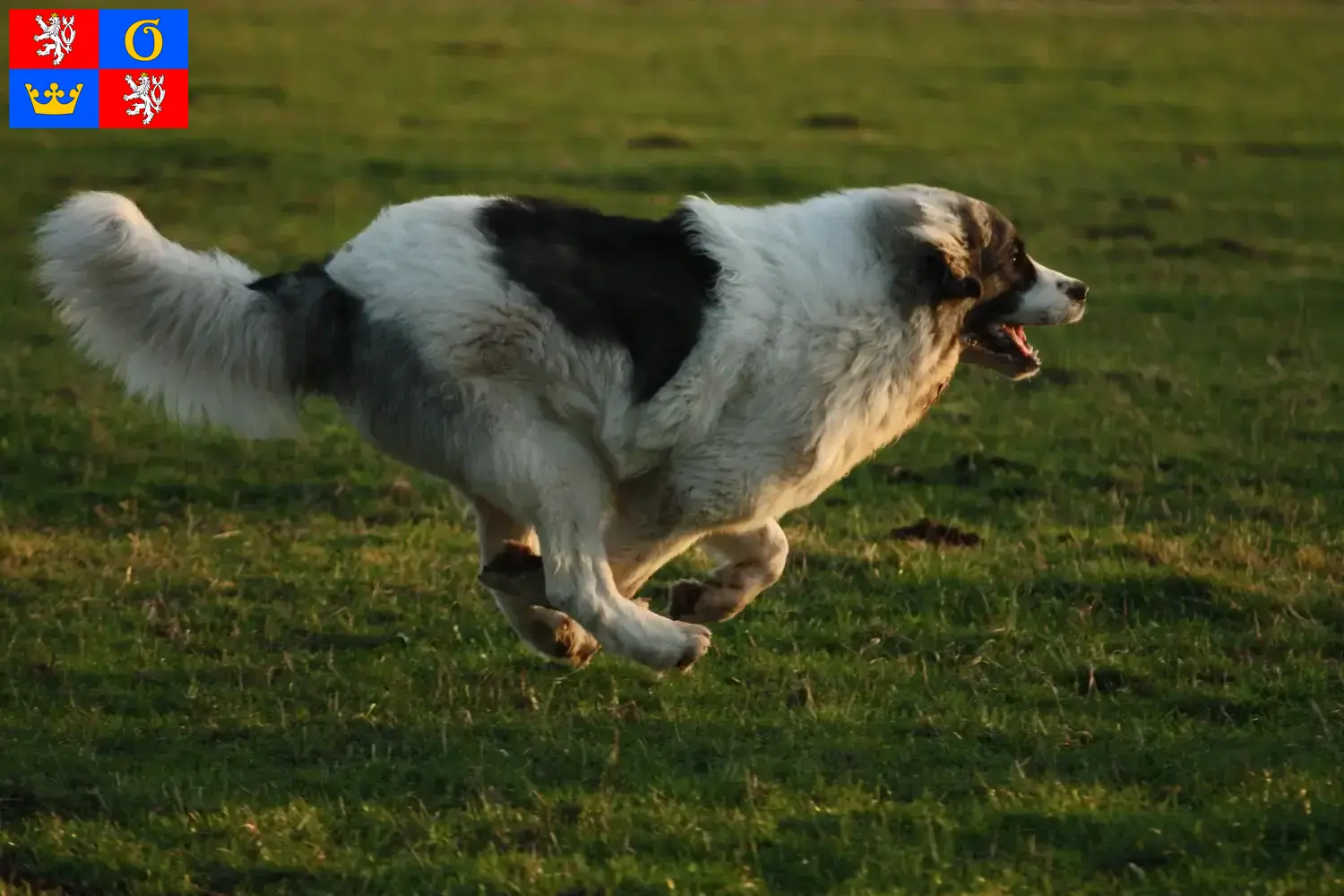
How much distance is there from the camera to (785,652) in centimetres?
684

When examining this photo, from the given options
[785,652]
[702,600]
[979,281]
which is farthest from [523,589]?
[979,281]

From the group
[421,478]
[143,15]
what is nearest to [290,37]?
[143,15]

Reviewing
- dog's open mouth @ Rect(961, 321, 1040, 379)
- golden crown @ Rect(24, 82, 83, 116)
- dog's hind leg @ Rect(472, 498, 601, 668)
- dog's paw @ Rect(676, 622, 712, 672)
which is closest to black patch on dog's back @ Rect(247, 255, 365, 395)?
dog's hind leg @ Rect(472, 498, 601, 668)

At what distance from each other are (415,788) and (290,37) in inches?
902

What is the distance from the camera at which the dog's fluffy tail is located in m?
5.84

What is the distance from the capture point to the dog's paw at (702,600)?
6434mm

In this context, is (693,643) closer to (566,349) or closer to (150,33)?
(566,349)

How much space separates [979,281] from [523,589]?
176 cm

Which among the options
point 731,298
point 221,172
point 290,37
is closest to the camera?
point 731,298

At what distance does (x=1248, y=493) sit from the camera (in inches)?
356

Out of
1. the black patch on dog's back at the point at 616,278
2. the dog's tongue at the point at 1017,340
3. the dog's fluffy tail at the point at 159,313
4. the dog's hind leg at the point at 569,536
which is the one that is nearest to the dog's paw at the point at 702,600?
the dog's hind leg at the point at 569,536

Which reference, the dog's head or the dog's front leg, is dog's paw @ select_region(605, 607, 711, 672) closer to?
the dog's front leg

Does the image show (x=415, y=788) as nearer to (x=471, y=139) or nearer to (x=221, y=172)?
(x=221, y=172)

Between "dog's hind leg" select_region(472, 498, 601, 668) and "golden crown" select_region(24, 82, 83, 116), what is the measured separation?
11.1 metres
